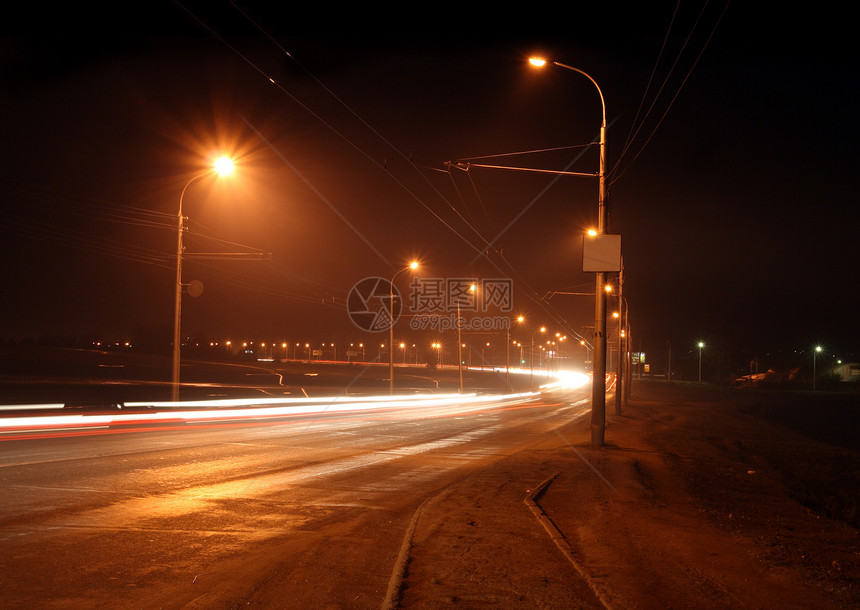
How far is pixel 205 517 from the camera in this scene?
25.9 ft

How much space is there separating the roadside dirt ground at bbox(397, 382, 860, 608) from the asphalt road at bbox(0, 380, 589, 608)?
0.65 m

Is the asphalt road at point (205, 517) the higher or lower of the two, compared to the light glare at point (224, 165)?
lower

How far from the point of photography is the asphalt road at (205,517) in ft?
17.3

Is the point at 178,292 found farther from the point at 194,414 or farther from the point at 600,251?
the point at 600,251

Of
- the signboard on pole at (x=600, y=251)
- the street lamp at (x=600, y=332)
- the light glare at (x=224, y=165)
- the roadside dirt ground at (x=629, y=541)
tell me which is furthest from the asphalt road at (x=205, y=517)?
the light glare at (x=224, y=165)

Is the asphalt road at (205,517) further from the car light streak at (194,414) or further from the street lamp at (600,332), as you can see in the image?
the street lamp at (600,332)

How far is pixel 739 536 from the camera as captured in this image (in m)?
7.36

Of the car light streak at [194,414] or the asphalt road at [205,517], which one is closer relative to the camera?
the asphalt road at [205,517]

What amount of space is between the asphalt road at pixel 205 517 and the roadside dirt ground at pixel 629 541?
0.65 meters

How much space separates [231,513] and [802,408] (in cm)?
5588

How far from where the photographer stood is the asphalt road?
5.26 m

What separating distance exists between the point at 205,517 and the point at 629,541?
16.2ft

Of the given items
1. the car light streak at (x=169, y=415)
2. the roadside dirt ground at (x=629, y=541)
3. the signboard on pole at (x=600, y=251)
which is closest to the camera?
the roadside dirt ground at (x=629, y=541)

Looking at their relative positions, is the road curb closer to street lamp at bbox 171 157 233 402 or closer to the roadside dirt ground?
the roadside dirt ground
